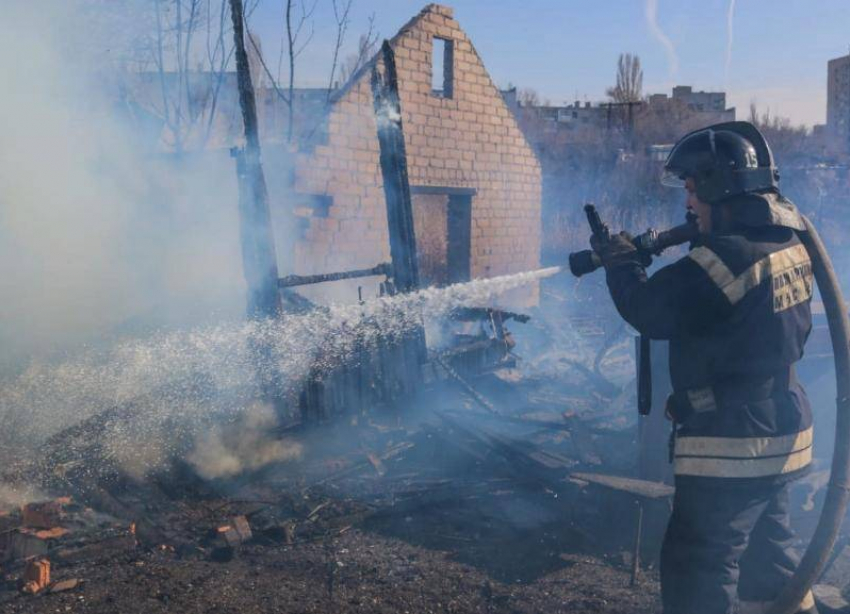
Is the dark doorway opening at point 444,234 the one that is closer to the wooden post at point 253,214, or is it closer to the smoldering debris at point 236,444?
the wooden post at point 253,214

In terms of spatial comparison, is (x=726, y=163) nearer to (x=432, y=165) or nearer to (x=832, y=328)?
(x=832, y=328)

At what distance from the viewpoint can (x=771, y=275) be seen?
278 centimetres

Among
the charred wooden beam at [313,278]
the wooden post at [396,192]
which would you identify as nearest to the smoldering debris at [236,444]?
the charred wooden beam at [313,278]

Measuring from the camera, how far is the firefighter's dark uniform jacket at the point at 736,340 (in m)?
2.77

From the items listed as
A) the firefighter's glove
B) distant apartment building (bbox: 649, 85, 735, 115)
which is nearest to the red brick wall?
the firefighter's glove

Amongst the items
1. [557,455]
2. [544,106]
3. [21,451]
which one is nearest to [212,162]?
[21,451]

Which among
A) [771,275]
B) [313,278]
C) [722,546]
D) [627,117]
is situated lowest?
[722,546]

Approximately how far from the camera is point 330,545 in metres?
4.52

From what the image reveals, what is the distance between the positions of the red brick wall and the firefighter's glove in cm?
581

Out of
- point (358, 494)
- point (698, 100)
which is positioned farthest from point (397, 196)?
point (698, 100)

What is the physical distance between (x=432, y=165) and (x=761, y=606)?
7.93 m

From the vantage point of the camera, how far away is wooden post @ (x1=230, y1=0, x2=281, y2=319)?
18.3 feet

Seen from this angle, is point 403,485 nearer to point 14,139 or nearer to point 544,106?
point 14,139

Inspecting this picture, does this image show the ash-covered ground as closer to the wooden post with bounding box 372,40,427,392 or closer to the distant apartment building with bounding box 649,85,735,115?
the wooden post with bounding box 372,40,427,392
